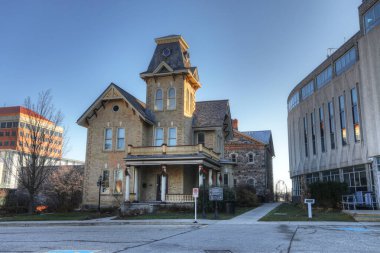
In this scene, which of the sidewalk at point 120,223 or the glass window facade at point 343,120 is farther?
the glass window facade at point 343,120

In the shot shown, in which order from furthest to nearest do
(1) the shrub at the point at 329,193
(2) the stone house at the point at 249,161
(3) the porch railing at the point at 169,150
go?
(2) the stone house at the point at 249,161 → (3) the porch railing at the point at 169,150 → (1) the shrub at the point at 329,193

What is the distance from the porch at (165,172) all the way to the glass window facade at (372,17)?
16.3m

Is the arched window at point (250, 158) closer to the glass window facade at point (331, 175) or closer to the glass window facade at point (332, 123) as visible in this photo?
the glass window facade at point (331, 175)

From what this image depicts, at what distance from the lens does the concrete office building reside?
28016 mm

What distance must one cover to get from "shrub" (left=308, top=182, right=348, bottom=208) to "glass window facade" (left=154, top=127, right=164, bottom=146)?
42.5ft

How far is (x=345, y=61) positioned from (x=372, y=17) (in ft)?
22.0

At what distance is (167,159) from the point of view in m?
27.5

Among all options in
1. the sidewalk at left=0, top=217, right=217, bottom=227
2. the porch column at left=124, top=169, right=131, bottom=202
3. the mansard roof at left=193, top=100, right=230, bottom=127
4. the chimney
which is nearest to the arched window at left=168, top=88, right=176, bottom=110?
the mansard roof at left=193, top=100, right=230, bottom=127

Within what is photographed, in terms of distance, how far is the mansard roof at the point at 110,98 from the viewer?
3025 centimetres

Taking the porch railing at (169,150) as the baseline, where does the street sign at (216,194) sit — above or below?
below

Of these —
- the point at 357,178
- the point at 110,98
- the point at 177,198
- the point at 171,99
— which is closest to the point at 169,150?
the point at 177,198

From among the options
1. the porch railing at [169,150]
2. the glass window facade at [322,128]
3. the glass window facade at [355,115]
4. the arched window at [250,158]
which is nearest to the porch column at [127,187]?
the porch railing at [169,150]

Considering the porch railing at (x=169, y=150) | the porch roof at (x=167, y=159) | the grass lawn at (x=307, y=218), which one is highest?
the porch railing at (x=169, y=150)

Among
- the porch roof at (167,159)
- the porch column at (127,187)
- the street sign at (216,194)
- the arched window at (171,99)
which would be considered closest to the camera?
the street sign at (216,194)
